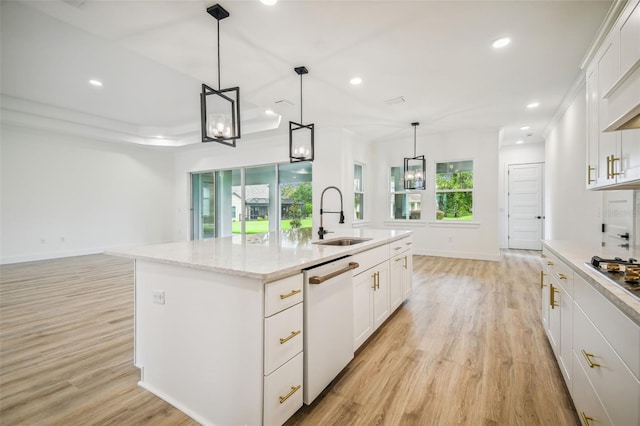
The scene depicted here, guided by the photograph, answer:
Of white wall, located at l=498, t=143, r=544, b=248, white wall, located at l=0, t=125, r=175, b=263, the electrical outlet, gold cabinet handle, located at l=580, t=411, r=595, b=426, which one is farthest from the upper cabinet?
white wall, located at l=0, t=125, r=175, b=263

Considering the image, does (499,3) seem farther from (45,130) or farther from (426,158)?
(45,130)

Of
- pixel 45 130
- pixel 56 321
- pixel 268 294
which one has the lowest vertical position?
pixel 56 321

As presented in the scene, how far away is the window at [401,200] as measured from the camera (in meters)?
7.13

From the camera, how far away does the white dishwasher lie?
1618 millimetres

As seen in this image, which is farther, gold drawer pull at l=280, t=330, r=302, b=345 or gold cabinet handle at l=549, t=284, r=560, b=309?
gold cabinet handle at l=549, t=284, r=560, b=309

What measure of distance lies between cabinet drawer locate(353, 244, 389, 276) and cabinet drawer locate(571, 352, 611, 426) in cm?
136

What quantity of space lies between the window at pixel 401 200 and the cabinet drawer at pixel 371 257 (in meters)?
4.65

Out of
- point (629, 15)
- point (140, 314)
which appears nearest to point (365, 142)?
point (629, 15)

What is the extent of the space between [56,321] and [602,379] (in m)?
4.35

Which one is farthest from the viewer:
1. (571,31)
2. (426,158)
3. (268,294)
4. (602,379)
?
(426,158)

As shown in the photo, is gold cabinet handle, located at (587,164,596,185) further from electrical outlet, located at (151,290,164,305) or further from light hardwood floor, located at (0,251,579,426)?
electrical outlet, located at (151,290,164,305)

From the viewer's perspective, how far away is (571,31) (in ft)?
8.96

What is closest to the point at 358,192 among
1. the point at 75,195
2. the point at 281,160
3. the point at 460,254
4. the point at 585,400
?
the point at 281,160

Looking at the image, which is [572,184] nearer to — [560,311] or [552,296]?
[552,296]
